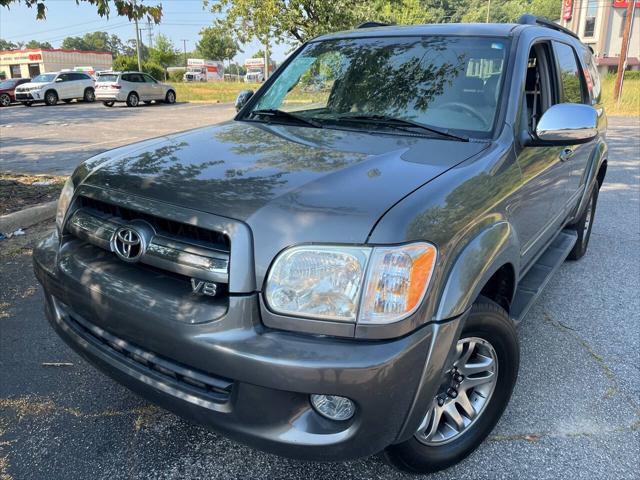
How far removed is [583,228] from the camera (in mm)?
4500

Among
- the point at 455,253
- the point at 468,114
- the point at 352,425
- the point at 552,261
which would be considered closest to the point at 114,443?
the point at 352,425

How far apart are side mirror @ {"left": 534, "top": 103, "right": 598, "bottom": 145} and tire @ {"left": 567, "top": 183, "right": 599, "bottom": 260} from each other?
191cm

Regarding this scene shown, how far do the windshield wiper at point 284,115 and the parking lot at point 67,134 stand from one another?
4.94 metres

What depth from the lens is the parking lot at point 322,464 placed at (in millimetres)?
2189

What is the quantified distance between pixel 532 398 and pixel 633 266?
2.51 m

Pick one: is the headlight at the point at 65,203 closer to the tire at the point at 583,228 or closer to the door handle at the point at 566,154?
the door handle at the point at 566,154

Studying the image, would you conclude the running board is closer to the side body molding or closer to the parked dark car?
the side body molding

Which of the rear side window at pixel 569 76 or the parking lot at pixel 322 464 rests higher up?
the rear side window at pixel 569 76

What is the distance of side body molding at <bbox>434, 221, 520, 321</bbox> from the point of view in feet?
5.76

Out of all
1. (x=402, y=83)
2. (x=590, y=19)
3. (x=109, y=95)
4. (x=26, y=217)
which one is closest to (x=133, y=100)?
(x=109, y=95)

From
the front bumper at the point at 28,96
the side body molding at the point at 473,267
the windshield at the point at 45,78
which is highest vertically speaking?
the windshield at the point at 45,78

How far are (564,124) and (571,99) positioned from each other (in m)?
1.33

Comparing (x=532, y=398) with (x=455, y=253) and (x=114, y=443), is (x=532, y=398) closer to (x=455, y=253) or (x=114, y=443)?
(x=455, y=253)

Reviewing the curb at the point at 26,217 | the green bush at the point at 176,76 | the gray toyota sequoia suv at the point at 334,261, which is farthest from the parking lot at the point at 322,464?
the green bush at the point at 176,76
